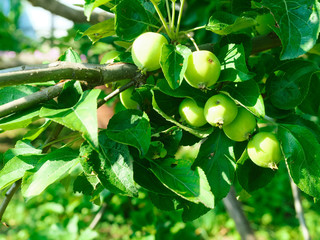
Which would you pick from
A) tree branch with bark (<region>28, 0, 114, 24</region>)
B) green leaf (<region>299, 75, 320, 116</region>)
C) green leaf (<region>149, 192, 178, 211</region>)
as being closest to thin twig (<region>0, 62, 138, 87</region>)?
green leaf (<region>149, 192, 178, 211</region>)

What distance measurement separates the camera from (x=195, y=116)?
58cm

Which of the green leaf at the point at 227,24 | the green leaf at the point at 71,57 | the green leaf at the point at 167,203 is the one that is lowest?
the green leaf at the point at 167,203

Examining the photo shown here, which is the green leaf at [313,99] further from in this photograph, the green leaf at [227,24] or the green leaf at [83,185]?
the green leaf at [83,185]

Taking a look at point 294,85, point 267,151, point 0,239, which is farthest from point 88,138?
point 0,239

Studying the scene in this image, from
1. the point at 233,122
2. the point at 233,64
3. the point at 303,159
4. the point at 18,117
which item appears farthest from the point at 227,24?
the point at 18,117

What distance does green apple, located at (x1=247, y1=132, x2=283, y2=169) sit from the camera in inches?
23.3

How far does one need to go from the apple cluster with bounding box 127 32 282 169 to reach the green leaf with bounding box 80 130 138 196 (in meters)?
0.14

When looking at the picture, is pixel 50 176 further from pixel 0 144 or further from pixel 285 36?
pixel 0 144

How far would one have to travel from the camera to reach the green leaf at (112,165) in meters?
0.49

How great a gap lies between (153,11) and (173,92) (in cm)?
20

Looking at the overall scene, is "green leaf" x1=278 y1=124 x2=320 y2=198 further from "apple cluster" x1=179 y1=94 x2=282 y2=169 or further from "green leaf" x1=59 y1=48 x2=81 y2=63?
"green leaf" x1=59 y1=48 x2=81 y2=63

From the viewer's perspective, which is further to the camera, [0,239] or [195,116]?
[0,239]

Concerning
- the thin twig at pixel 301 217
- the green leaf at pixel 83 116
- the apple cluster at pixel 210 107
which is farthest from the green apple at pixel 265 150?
the thin twig at pixel 301 217

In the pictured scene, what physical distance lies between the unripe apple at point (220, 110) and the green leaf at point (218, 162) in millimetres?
91
